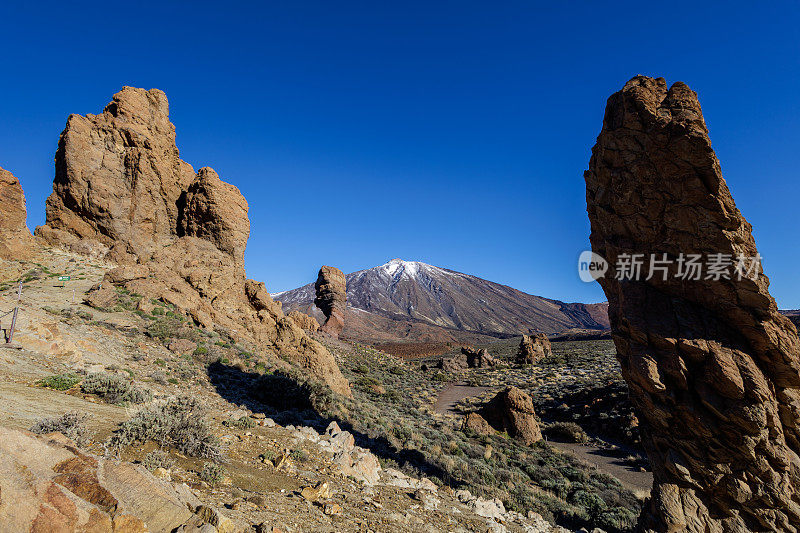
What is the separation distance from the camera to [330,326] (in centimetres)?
4166

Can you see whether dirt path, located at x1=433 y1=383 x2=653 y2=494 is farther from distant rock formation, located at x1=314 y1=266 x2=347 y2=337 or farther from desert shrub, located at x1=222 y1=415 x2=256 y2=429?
distant rock formation, located at x1=314 y1=266 x2=347 y2=337

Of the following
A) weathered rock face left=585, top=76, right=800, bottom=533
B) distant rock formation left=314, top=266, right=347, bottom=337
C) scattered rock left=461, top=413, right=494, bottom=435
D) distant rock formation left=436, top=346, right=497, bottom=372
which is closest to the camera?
weathered rock face left=585, top=76, right=800, bottom=533

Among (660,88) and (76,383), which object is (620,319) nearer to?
(660,88)

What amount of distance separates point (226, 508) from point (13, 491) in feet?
8.03

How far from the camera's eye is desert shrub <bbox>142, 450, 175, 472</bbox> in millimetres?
4418

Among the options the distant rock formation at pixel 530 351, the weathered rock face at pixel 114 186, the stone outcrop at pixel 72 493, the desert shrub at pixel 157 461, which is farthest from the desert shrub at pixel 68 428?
the distant rock formation at pixel 530 351

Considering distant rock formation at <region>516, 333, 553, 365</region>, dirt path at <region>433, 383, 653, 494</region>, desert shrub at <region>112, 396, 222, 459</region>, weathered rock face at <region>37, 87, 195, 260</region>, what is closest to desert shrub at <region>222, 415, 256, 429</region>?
desert shrub at <region>112, 396, 222, 459</region>

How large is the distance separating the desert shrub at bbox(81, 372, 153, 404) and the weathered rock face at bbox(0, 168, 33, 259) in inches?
648

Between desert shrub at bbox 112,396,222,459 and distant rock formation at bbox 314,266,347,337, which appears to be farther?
distant rock formation at bbox 314,266,347,337

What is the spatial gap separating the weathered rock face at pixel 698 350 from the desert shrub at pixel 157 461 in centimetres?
829

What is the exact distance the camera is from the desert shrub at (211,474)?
189 inches

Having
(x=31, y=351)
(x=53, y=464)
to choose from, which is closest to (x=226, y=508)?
(x=53, y=464)

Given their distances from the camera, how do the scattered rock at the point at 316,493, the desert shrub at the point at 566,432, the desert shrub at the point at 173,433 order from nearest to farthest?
the desert shrub at the point at 173,433, the scattered rock at the point at 316,493, the desert shrub at the point at 566,432

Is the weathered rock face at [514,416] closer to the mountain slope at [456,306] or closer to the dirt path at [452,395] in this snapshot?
the dirt path at [452,395]
